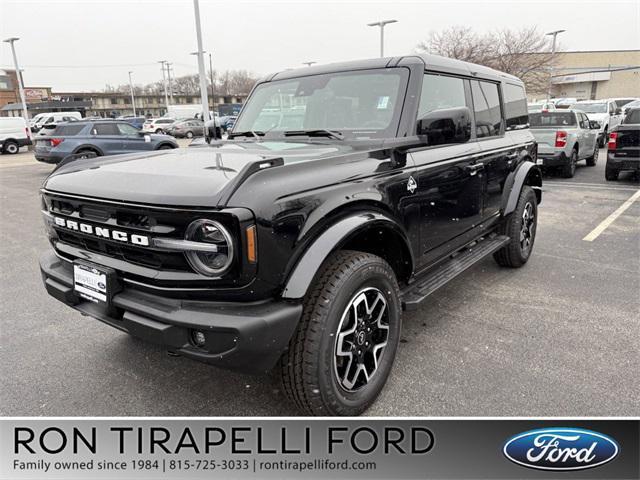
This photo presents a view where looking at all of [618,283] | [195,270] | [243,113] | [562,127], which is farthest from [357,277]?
[562,127]

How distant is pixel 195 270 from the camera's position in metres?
2.07

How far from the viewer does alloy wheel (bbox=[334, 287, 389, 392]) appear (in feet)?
7.97

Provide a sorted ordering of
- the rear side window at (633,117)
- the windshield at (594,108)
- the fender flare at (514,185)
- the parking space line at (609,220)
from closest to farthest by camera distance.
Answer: the fender flare at (514,185), the parking space line at (609,220), the rear side window at (633,117), the windshield at (594,108)

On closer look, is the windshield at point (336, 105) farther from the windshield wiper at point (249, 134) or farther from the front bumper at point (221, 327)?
the front bumper at point (221, 327)

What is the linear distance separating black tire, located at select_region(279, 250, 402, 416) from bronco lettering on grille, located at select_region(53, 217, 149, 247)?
835mm

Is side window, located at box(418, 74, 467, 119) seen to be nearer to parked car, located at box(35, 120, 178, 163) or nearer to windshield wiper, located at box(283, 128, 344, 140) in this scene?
windshield wiper, located at box(283, 128, 344, 140)

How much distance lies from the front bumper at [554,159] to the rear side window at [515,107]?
20.2 ft

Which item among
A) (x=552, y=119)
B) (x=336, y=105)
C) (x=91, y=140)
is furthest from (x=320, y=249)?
(x=91, y=140)

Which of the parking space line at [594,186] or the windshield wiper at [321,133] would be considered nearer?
the windshield wiper at [321,133]

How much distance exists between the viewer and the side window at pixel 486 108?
403cm

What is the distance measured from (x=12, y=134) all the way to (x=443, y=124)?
26365 mm

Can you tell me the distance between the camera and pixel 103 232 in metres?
2.35

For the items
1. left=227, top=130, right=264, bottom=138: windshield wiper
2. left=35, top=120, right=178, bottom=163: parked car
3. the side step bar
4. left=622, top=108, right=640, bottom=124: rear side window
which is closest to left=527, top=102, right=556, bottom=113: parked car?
left=622, top=108, right=640, bottom=124: rear side window

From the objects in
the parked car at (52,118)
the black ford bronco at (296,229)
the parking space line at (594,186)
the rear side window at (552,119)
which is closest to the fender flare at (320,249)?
the black ford bronco at (296,229)
